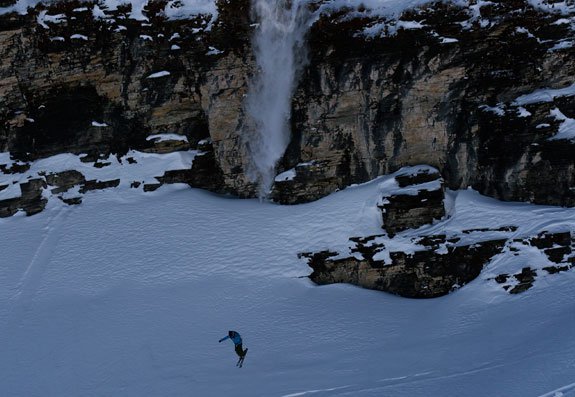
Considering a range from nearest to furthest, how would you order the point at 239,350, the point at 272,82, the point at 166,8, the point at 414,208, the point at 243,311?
1. the point at 239,350
2. the point at 243,311
3. the point at 414,208
4. the point at 272,82
5. the point at 166,8

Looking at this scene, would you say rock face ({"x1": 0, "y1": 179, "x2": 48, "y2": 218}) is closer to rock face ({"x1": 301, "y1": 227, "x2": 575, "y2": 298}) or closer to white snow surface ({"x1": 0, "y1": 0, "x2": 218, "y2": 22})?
white snow surface ({"x1": 0, "y1": 0, "x2": 218, "y2": 22})

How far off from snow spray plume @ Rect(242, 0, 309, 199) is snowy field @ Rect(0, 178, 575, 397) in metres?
1.62

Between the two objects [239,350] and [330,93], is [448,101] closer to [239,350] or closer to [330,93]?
[330,93]

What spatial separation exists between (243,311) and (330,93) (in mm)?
6815

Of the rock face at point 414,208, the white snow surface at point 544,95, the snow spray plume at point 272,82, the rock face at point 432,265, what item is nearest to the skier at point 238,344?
the rock face at point 432,265

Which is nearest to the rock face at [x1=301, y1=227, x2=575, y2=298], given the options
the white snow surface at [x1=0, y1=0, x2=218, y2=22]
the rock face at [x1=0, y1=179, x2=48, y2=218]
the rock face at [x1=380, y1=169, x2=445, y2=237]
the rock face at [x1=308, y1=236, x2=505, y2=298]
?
the rock face at [x1=308, y1=236, x2=505, y2=298]

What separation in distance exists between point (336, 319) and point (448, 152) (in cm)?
583

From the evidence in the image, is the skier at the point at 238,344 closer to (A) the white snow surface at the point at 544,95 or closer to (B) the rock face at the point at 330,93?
(B) the rock face at the point at 330,93

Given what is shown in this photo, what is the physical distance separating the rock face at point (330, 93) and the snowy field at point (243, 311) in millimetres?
996

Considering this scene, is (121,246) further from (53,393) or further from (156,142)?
(53,393)

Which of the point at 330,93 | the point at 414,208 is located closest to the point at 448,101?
the point at 414,208

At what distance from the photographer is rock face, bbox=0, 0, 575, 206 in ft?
59.3

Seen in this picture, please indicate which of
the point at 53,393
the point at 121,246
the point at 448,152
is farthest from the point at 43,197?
the point at 448,152

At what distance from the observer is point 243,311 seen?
17.2 meters
